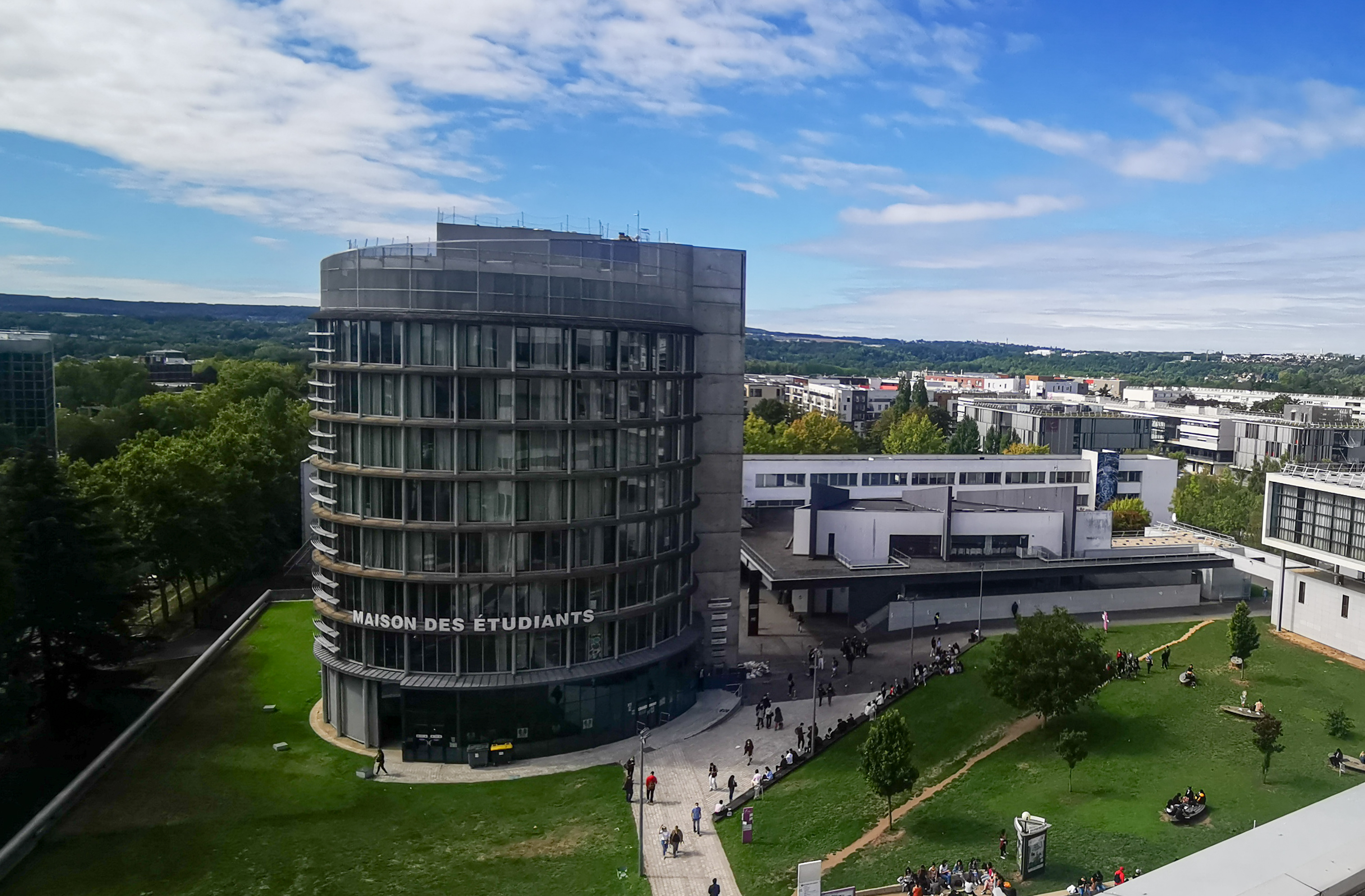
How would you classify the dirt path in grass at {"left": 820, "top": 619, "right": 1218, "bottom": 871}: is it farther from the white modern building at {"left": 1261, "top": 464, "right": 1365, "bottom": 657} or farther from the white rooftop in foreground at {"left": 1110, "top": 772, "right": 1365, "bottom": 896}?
the white modern building at {"left": 1261, "top": 464, "right": 1365, "bottom": 657}

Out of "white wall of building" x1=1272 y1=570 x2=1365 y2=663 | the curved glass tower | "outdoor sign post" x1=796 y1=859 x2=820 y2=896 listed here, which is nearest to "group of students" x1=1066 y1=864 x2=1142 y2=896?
"outdoor sign post" x1=796 y1=859 x2=820 y2=896

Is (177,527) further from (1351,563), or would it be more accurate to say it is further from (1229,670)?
Answer: (1351,563)

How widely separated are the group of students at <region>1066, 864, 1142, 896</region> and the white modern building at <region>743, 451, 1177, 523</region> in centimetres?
5739

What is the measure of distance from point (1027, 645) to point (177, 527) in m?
53.3

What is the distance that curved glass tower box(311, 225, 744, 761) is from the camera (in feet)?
142

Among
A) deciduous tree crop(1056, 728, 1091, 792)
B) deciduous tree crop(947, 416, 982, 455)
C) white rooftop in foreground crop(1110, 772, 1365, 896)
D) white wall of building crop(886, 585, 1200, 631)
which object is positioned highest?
deciduous tree crop(947, 416, 982, 455)

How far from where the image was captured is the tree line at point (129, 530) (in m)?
43.8

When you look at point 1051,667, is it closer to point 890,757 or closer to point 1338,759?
point 890,757

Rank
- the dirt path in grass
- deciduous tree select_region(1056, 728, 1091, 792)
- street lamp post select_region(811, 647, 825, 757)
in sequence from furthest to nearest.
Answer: street lamp post select_region(811, 647, 825, 757)
deciduous tree select_region(1056, 728, 1091, 792)
the dirt path in grass

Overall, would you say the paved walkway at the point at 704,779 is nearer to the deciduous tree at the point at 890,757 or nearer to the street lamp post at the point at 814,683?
the street lamp post at the point at 814,683

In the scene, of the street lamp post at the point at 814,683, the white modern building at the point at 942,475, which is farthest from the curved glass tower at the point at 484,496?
the white modern building at the point at 942,475

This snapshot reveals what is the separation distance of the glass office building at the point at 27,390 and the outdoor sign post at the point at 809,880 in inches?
3867

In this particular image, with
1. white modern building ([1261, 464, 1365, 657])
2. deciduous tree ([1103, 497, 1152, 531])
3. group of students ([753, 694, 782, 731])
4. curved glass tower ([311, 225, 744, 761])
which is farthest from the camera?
deciduous tree ([1103, 497, 1152, 531])

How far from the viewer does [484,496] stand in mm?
43906
